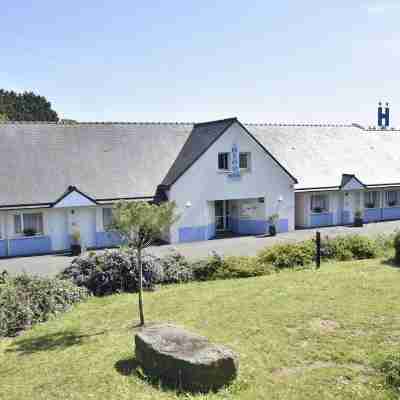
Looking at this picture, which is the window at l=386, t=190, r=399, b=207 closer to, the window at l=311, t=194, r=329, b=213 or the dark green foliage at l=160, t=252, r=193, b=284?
the window at l=311, t=194, r=329, b=213

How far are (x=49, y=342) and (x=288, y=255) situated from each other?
10.8m

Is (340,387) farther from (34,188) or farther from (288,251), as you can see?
(34,188)

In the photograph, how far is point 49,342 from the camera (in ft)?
38.4

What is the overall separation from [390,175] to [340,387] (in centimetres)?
2798

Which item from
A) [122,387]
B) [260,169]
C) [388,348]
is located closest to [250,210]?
[260,169]

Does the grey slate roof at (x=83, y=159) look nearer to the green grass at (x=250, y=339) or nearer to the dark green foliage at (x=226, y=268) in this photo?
the dark green foliage at (x=226, y=268)

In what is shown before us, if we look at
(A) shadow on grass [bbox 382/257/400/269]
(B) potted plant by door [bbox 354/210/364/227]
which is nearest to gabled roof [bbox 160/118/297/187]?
(B) potted plant by door [bbox 354/210/364/227]

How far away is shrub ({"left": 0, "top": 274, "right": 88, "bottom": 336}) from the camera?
42.1ft

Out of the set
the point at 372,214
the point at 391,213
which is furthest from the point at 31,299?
the point at 391,213

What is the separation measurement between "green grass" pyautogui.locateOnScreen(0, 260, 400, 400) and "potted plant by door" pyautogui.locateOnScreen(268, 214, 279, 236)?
36.0 ft

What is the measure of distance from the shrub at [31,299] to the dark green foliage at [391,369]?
28.9 ft

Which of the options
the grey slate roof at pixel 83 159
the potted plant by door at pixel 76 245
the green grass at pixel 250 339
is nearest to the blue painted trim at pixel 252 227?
the grey slate roof at pixel 83 159

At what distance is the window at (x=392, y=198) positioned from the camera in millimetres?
34312

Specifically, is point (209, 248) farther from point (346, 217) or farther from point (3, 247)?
point (346, 217)
